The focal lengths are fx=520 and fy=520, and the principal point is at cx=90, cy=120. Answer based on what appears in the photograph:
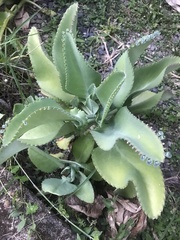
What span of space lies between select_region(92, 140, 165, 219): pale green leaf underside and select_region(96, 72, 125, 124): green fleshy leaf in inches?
4.3

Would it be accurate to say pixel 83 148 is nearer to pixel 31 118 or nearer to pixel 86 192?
pixel 86 192

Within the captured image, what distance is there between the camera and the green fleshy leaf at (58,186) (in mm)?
1483

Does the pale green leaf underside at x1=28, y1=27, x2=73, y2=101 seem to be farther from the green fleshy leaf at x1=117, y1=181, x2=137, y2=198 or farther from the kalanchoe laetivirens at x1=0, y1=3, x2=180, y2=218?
the green fleshy leaf at x1=117, y1=181, x2=137, y2=198

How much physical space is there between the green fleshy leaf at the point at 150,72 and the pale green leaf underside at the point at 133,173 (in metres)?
0.18

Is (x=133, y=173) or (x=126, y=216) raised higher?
(x=133, y=173)

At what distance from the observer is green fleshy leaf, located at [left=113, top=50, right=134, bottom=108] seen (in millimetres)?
1404

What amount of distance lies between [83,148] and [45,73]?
26cm

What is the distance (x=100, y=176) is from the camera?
5.16ft

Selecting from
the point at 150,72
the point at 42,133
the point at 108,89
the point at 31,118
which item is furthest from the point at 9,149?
the point at 150,72

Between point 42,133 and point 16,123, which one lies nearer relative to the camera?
point 16,123

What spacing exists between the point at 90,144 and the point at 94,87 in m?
0.18

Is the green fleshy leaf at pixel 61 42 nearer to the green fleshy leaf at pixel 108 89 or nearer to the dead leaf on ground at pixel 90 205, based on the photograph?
the green fleshy leaf at pixel 108 89

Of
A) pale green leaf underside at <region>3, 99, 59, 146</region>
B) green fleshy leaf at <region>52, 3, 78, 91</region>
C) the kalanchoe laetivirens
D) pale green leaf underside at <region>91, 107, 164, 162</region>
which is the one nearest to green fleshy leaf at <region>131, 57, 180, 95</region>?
the kalanchoe laetivirens

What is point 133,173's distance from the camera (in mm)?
1440
